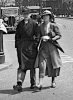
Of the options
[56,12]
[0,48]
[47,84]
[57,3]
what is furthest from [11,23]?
[57,3]

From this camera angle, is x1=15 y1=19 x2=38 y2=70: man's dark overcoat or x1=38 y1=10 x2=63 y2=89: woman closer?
x1=15 y1=19 x2=38 y2=70: man's dark overcoat

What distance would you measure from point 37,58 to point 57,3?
159065 millimetres

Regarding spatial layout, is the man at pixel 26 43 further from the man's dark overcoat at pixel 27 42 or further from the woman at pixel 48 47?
the woman at pixel 48 47

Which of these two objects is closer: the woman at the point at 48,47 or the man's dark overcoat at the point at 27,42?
the man's dark overcoat at the point at 27,42

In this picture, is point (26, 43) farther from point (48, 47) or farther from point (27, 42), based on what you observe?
point (48, 47)

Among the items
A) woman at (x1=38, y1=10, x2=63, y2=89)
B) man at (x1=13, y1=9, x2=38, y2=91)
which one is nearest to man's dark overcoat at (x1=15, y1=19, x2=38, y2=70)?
man at (x1=13, y1=9, x2=38, y2=91)

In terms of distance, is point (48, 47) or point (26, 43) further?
point (48, 47)

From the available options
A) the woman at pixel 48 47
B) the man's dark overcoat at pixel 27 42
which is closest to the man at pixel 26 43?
the man's dark overcoat at pixel 27 42

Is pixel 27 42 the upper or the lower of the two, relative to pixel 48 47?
upper

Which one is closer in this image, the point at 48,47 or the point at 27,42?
the point at 27,42

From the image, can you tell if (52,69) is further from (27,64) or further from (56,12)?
(56,12)

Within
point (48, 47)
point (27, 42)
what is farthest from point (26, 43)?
point (48, 47)

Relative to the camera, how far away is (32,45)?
27.9 ft

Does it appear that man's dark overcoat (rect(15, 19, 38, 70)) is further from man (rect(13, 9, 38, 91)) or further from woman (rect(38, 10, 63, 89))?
woman (rect(38, 10, 63, 89))
